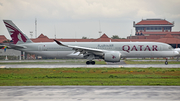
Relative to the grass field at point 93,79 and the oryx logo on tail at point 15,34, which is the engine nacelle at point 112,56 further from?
the oryx logo on tail at point 15,34

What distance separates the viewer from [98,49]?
144ft

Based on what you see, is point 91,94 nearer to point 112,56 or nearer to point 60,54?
point 112,56

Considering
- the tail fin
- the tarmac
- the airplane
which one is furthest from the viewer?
the tail fin

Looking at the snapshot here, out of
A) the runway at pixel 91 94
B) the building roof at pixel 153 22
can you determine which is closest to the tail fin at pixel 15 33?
the runway at pixel 91 94

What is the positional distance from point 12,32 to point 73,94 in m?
33.3

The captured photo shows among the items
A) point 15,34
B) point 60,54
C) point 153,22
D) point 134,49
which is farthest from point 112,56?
point 153,22

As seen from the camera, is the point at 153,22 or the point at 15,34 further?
the point at 153,22

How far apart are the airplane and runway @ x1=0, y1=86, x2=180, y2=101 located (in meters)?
22.4

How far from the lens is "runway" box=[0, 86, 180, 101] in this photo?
49.4 feet

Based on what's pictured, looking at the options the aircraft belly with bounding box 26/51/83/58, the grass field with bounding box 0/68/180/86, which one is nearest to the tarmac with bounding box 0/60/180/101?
the grass field with bounding box 0/68/180/86

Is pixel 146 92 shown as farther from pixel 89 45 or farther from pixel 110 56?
pixel 89 45

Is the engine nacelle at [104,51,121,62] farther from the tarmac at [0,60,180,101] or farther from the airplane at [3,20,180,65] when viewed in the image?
the tarmac at [0,60,180,101]

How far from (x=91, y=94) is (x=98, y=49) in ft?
91.2

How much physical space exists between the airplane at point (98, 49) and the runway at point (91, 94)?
22.4 meters
